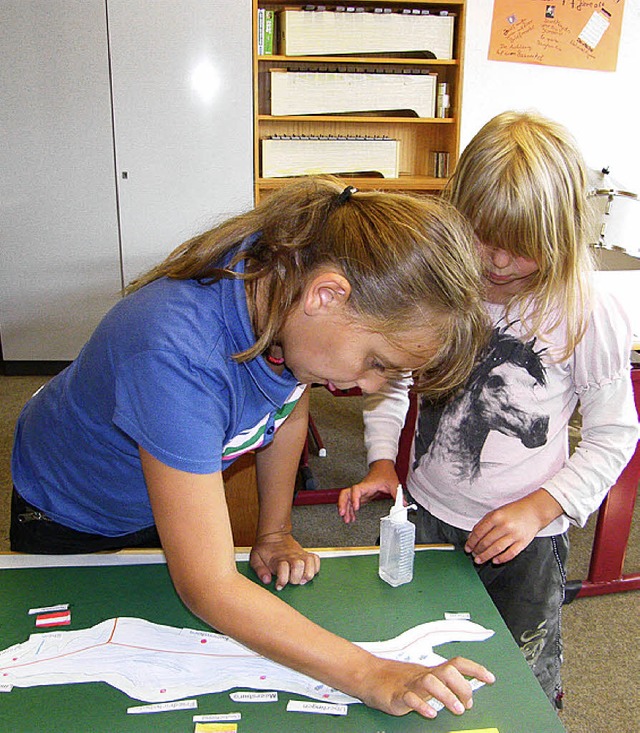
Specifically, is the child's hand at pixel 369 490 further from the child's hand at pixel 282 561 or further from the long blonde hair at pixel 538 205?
the long blonde hair at pixel 538 205

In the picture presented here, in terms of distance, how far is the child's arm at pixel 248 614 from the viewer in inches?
28.8

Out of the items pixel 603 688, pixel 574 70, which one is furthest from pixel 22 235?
pixel 603 688

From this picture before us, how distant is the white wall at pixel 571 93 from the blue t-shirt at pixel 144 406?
324cm

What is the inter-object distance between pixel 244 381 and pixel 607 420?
57 centimetres

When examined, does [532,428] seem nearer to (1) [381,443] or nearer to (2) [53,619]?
(1) [381,443]

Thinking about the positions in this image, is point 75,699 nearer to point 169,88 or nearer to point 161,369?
point 161,369

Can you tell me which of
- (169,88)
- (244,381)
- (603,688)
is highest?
(169,88)

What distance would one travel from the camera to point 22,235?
362 cm

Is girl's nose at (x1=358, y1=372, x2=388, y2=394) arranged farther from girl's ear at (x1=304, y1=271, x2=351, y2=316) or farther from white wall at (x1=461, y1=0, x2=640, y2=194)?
white wall at (x1=461, y1=0, x2=640, y2=194)

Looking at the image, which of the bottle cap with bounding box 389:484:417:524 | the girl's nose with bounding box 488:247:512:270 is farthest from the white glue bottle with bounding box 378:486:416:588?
the girl's nose with bounding box 488:247:512:270

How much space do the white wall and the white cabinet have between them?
46.5 inches

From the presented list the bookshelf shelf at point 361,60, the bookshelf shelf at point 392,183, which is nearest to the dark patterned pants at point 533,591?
the bookshelf shelf at point 392,183

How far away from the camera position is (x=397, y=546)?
0.96 m

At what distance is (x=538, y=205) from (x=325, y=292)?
40 cm
